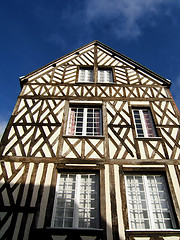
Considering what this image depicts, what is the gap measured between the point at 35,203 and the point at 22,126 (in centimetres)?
248

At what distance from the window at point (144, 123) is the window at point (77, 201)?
2139 mm

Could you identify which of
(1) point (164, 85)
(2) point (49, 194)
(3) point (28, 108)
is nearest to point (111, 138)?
(2) point (49, 194)

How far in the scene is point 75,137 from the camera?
5.24 meters

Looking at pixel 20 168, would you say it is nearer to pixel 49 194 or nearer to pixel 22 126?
pixel 49 194

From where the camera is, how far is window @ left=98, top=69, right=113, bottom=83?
296 inches

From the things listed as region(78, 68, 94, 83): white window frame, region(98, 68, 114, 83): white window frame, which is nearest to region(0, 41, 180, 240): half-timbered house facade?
region(78, 68, 94, 83): white window frame

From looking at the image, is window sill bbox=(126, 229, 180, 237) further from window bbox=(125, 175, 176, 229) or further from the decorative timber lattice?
the decorative timber lattice

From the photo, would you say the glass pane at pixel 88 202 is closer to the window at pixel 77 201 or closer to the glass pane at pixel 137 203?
the window at pixel 77 201

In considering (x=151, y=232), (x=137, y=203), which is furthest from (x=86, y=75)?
(x=151, y=232)

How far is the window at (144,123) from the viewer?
5.61 metres

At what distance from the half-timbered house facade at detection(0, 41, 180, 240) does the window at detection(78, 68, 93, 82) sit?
30cm

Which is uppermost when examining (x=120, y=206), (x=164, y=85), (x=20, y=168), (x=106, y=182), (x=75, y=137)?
(x=164, y=85)

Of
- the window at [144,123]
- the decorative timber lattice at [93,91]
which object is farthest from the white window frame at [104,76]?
the window at [144,123]

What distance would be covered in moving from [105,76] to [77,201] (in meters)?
5.32
